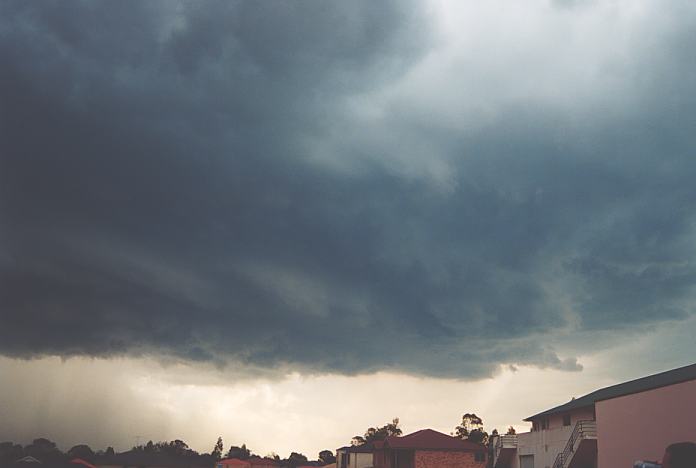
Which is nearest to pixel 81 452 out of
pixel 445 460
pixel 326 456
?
pixel 326 456

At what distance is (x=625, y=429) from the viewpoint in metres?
37.0

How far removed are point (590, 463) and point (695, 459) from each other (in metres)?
46.7

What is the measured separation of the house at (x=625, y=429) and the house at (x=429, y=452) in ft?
56.9

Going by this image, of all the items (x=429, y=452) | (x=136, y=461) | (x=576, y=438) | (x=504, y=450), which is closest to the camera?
(x=576, y=438)

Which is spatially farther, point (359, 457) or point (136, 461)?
A: point (136, 461)

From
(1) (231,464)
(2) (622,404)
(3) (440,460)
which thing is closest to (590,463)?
(2) (622,404)

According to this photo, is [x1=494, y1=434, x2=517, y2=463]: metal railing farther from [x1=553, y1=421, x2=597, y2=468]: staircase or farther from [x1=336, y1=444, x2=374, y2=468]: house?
[x1=336, y1=444, x2=374, y2=468]: house

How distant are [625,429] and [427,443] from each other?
40177mm

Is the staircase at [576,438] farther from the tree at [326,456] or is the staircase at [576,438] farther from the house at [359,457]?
the tree at [326,456]

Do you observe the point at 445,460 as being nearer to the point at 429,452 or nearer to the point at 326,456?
the point at 429,452

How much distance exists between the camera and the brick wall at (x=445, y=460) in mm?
72750

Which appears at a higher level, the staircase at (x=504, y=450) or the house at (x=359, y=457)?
the staircase at (x=504, y=450)

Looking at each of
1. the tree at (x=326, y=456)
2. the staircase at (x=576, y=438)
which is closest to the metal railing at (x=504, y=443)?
the staircase at (x=576, y=438)

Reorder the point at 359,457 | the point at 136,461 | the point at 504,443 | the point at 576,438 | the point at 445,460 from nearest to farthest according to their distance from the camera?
the point at 576,438 → the point at 504,443 → the point at 445,460 → the point at 359,457 → the point at 136,461
